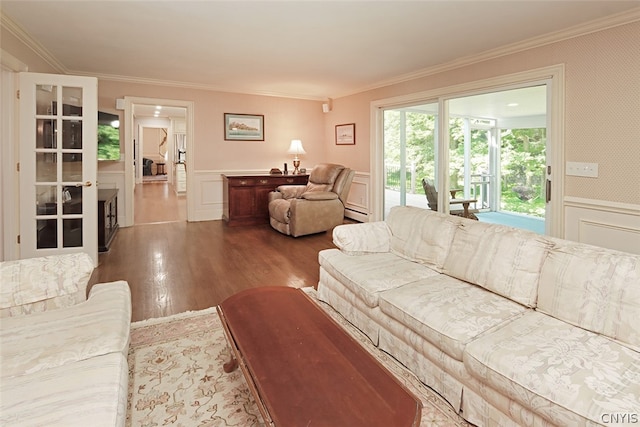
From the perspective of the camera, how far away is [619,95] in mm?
2908

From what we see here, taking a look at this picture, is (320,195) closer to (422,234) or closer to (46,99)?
(422,234)

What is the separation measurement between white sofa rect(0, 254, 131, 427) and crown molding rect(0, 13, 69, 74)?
2.55 meters

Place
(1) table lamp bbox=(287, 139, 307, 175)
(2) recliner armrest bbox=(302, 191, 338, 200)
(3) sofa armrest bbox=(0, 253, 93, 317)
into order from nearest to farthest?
(3) sofa armrest bbox=(0, 253, 93, 317)
(2) recliner armrest bbox=(302, 191, 338, 200)
(1) table lamp bbox=(287, 139, 307, 175)

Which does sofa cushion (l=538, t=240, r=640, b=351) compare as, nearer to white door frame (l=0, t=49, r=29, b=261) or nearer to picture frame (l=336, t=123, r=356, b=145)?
white door frame (l=0, t=49, r=29, b=261)

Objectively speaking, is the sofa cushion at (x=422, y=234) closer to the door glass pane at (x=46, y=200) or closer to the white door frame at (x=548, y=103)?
the white door frame at (x=548, y=103)

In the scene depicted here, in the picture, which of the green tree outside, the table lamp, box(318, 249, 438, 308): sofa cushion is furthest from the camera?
the table lamp

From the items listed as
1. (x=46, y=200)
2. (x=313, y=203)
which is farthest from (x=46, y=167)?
(x=313, y=203)

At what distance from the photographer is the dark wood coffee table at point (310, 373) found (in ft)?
3.68

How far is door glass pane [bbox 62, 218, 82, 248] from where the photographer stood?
359cm

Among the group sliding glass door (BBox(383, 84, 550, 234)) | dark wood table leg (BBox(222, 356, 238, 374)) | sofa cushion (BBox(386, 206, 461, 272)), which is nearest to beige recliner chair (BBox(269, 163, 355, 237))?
sliding glass door (BBox(383, 84, 550, 234))

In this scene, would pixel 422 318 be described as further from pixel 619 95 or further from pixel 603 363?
pixel 619 95

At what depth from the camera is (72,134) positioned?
3.53 m

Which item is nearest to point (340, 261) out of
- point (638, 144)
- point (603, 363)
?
point (603, 363)

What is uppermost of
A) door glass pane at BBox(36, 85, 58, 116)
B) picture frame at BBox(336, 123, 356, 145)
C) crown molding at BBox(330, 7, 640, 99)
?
crown molding at BBox(330, 7, 640, 99)
